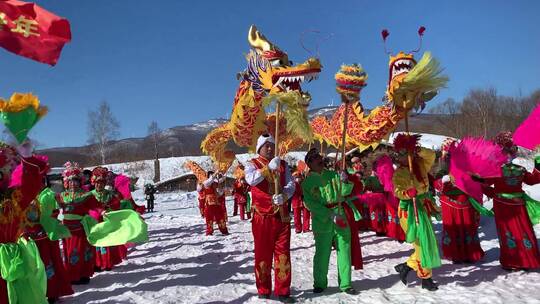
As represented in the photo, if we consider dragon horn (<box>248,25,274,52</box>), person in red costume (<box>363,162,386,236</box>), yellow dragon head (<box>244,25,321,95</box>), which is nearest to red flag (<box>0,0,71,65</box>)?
yellow dragon head (<box>244,25,321,95</box>)

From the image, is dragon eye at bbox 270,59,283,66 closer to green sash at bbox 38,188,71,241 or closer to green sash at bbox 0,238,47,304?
green sash at bbox 38,188,71,241

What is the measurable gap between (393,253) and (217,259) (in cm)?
311

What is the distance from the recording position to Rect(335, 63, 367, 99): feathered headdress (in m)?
6.52

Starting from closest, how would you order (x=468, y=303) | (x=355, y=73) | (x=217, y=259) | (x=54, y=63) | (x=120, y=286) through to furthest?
1. (x=54, y=63)
2. (x=468, y=303)
3. (x=120, y=286)
4. (x=355, y=73)
5. (x=217, y=259)

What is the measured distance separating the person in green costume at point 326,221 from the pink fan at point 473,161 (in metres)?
1.35

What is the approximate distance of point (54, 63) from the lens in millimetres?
2914

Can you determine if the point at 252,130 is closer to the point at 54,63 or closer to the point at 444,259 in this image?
the point at 444,259

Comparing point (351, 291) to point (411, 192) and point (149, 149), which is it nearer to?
point (411, 192)

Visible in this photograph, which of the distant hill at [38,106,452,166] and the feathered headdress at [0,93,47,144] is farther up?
the distant hill at [38,106,452,166]

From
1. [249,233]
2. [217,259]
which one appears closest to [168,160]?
[249,233]

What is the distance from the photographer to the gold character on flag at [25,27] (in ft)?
9.35

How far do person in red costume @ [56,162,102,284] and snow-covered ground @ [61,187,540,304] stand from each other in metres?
0.24

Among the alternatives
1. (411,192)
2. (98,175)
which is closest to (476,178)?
(411,192)

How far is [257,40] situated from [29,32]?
221 inches
